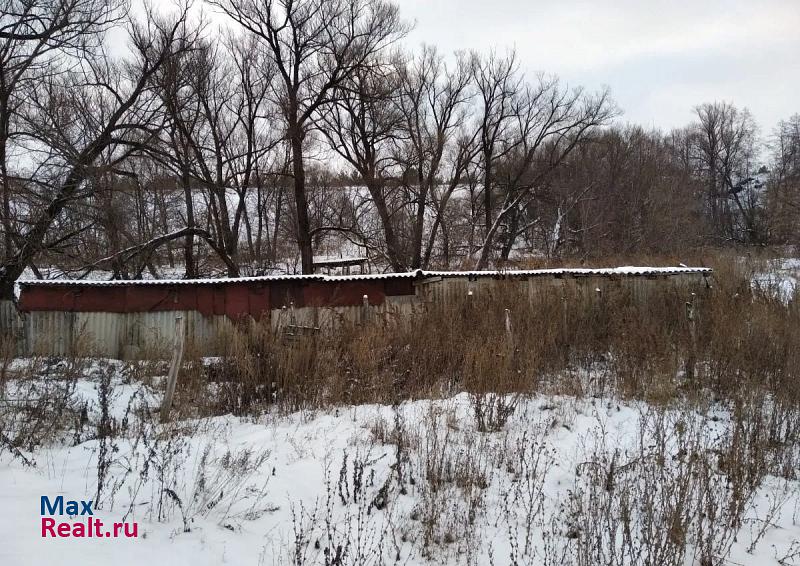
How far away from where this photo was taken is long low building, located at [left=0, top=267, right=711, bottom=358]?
1172cm

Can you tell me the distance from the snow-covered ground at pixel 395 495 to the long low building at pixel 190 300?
19.9 ft

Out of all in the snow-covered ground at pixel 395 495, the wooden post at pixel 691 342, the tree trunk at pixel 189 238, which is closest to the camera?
the snow-covered ground at pixel 395 495

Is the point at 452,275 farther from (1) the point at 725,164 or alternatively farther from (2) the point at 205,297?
(1) the point at 725,164

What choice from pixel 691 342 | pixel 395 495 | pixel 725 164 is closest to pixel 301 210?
pixel 691 342

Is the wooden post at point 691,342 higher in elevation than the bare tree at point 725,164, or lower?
lower

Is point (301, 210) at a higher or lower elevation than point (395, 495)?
higher

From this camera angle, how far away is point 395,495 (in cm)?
427

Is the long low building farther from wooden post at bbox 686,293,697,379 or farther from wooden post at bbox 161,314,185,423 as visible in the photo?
wooden post at bbox 161,314,185,423

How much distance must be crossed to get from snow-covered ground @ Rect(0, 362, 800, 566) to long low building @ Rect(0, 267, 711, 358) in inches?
238

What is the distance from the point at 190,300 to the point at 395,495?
9.36 metres

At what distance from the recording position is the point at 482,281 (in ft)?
38.0

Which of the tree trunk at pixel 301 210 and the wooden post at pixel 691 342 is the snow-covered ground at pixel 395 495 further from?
the tree trunk at pixel 301 210

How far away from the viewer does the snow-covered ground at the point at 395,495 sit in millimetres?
3408

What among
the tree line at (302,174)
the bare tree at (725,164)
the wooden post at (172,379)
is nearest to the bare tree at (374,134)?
the tree line at (302,174)
